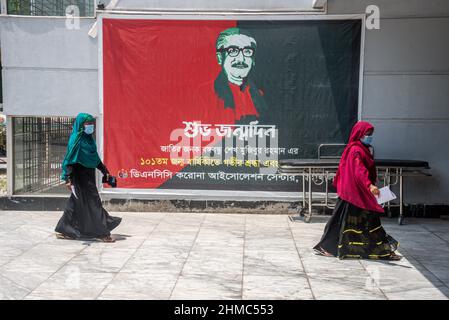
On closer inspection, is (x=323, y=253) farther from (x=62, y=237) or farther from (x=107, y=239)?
(x=62, y=237)

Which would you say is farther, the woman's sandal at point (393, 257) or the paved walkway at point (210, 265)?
the woman's sandal at point (393, 257)

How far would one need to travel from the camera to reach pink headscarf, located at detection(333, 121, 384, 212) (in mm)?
6785

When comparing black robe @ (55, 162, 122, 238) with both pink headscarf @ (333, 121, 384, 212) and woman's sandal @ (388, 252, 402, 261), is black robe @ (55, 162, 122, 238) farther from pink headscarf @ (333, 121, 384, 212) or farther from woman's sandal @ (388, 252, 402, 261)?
woman's sandal @ (388, 252, 402, 261)

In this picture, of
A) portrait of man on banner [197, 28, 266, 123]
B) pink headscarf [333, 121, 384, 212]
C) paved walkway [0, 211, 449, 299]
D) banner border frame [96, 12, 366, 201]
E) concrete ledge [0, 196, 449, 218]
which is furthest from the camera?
concrete ledge [0, 196, 449, 218]

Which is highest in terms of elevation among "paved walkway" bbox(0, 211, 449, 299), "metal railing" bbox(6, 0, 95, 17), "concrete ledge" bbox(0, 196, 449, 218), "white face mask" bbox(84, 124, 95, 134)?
"metal railing" bbox(6, 0, 95, 17)

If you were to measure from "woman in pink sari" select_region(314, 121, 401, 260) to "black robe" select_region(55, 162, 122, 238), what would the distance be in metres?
Answer: 3.23

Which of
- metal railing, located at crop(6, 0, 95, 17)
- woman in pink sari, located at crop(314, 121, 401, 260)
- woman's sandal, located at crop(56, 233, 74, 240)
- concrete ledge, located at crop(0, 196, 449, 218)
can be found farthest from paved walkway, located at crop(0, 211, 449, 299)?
metal railing, located at crop(6, 0, 95, 17)

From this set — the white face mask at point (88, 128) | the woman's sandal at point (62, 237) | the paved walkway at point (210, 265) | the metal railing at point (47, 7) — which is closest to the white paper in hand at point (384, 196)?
the paved walkway at point (210, 265)

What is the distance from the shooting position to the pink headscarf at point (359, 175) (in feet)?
22.3

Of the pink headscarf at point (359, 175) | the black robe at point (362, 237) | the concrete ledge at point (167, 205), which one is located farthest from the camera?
the concrete ledge at point (167, 205)

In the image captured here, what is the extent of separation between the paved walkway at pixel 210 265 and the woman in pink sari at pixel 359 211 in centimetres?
20

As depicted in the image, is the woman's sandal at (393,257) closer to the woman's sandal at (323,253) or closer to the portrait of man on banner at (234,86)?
the woman's sandal at (323,253)

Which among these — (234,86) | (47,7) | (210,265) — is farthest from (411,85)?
(47,7)
